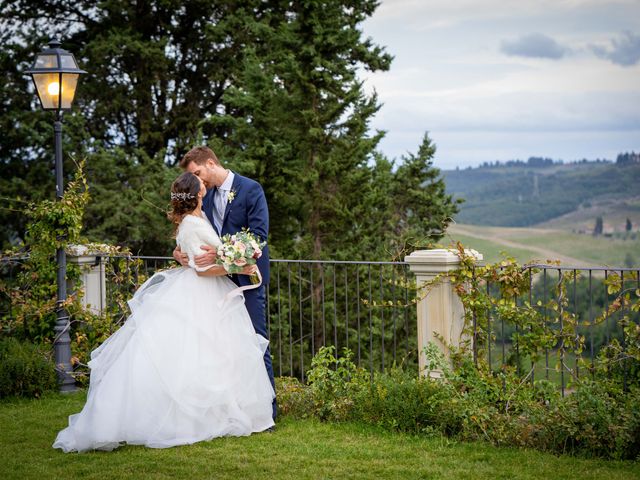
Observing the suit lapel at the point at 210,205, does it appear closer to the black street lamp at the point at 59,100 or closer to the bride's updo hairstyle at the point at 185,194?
the bride's updo hairstyle at the point at 185,194

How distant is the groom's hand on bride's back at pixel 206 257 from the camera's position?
5461 millimetres

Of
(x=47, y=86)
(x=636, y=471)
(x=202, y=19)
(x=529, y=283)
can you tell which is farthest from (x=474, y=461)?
(x=202, y=19)

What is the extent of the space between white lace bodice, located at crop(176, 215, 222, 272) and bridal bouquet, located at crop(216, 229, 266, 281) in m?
0.09

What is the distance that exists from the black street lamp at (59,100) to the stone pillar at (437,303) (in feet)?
11.7

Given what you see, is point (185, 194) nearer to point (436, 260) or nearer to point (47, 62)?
point (436, 260)

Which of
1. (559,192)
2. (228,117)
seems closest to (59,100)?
(228,117)

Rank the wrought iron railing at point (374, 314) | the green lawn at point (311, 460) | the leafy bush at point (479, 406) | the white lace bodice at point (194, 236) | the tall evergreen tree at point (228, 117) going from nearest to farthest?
the green lawn at point (311, 460), the leafy bush at point (479, 406), the white lace bodice at point (194, 236), the wrought iron railing at point (374, 314), the tall evergreen tree at point (228, 117)

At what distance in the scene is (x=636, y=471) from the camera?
4.58 meters

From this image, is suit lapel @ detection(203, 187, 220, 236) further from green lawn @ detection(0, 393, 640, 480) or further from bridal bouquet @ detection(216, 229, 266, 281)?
green lawn @ detection(0, 393, 640, 480)

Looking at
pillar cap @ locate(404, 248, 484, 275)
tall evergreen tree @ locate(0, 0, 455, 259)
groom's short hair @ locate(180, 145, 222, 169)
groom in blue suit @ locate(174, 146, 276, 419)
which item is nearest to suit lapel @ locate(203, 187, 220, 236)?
groom in blue suit @ locate(174, 146, 276, 419)

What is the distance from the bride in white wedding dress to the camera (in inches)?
199

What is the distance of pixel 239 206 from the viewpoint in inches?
226

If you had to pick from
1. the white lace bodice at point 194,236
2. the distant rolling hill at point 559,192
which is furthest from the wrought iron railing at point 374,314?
the distant rolling hill at point 559,192

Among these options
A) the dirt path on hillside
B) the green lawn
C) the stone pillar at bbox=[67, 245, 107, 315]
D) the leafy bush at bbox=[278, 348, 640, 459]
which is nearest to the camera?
the green lawn
